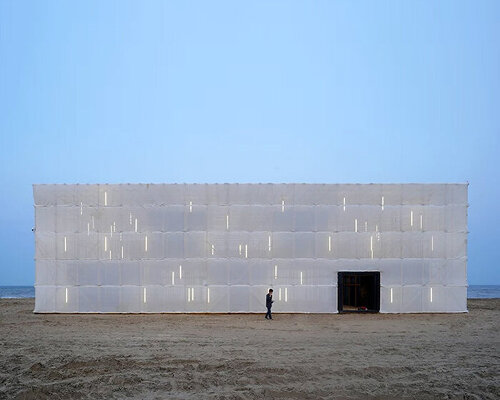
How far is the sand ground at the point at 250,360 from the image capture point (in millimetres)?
11500

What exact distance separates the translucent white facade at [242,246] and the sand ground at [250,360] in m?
3.48

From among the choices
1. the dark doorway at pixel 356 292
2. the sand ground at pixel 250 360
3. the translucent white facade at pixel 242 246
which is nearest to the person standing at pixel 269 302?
the translucent white facade at pixel 242 246

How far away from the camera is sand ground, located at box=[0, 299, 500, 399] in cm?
1150

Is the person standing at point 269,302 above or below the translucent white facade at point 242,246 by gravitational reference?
below

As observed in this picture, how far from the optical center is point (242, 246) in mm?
25047

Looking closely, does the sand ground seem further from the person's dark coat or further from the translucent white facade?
the translucent white facade

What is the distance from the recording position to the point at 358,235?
82.6 ft

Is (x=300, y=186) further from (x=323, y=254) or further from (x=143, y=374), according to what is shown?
(x=143, y=374)

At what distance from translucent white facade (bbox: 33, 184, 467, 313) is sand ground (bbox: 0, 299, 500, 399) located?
11.4ft

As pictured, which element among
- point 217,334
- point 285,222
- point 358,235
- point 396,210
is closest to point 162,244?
point 285,222

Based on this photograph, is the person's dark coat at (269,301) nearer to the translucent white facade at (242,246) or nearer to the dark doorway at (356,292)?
the translucent white facade at (242,246)

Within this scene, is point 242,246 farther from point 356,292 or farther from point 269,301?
point 356,292

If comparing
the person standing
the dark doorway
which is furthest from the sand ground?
the dark doorway

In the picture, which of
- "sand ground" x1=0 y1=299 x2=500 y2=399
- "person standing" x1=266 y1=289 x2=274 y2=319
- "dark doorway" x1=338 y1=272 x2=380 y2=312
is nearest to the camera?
"sand ground" x1=0 y1=299 x2=500 y2=399
